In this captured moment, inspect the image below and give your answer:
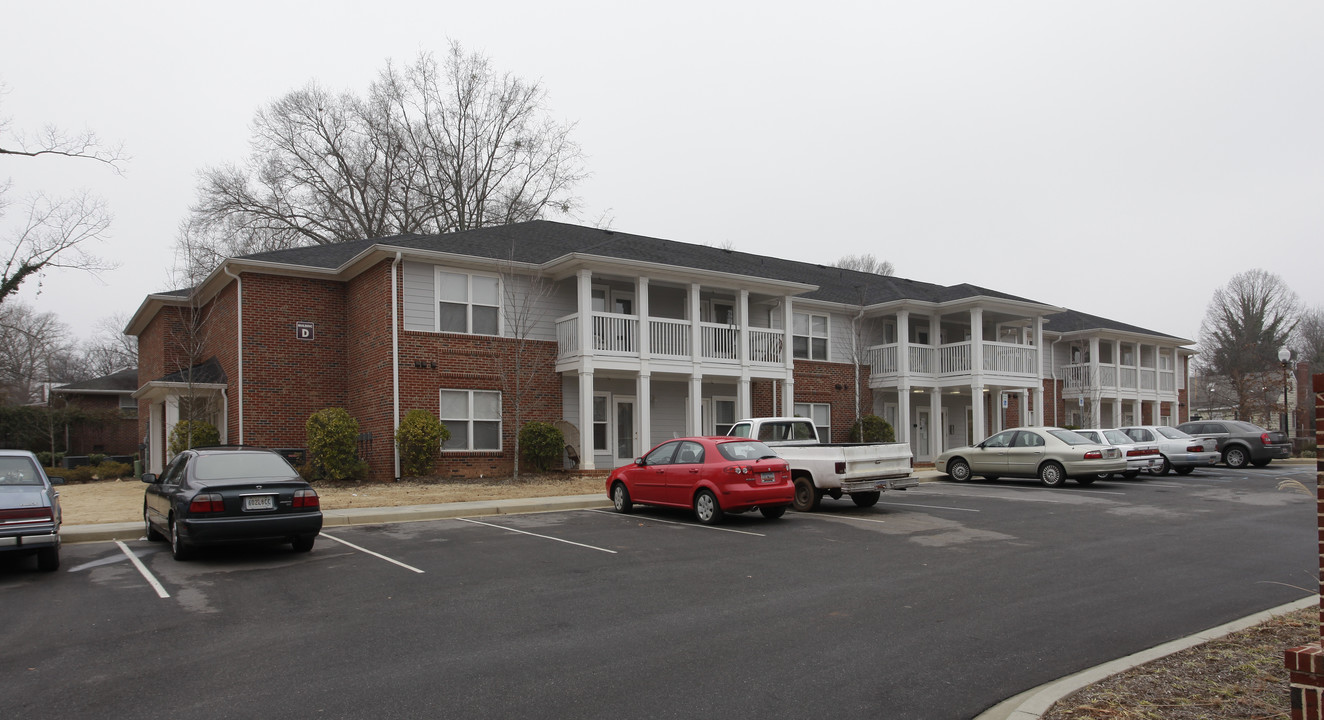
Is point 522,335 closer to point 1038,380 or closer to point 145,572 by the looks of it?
point 145,572

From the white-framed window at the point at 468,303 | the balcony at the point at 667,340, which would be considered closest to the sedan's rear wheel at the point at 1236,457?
the balcony at the point at 667,340

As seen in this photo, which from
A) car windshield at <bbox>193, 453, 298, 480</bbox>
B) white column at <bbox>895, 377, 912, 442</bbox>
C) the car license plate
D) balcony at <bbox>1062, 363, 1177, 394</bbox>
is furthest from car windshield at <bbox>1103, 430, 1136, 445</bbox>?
the car license plate

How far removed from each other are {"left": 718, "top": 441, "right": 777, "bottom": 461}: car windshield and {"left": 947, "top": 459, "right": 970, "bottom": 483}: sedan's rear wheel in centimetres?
1050

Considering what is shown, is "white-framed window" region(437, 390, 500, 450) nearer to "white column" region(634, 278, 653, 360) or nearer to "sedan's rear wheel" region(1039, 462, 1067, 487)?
"white column" region(634, 278, 653, 360)

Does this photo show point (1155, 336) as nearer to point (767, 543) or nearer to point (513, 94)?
point (513, 94)

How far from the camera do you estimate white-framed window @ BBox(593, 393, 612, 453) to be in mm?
24406

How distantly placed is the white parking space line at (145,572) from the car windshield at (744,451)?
25.8 ft

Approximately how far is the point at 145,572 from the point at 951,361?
88.5 ft

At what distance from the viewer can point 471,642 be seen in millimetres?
6656

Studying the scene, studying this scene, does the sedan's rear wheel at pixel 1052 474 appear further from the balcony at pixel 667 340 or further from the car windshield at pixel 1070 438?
the balcony at pixel 667 340

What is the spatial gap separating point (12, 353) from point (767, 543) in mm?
60222

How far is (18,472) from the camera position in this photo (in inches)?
401

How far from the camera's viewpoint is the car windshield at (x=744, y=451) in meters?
13.6

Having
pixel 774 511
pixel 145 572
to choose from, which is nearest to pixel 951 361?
pixel 774 511
